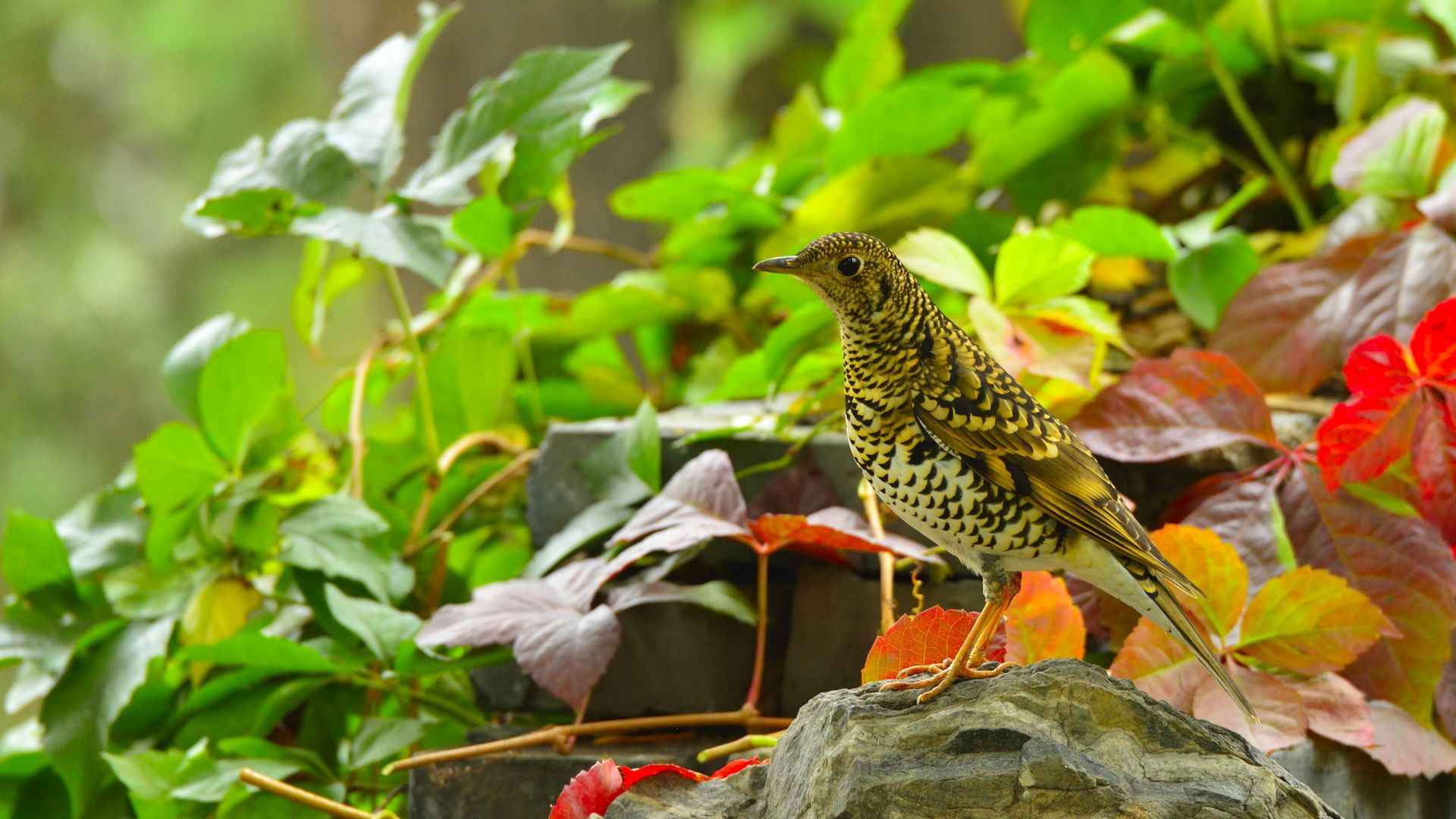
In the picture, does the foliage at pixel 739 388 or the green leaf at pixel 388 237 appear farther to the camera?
the green leaf at pixel 388 237

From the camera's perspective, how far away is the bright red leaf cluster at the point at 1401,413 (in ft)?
3.21

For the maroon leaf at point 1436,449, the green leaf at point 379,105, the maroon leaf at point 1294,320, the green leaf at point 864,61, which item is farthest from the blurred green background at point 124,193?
the maroon leaf at point 1436,449

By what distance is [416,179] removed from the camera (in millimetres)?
1303

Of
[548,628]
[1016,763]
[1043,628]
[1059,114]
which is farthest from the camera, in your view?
[1059,114]

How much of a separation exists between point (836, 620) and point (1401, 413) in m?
0.50

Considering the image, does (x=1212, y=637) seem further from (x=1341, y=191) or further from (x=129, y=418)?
(x=129, y=418)

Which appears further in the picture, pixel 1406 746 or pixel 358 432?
pixel 358 432

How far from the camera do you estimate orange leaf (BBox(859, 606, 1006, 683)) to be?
0.86m

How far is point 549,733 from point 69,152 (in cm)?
555

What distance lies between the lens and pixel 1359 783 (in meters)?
1.01

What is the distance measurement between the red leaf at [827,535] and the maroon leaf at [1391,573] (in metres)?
0.33

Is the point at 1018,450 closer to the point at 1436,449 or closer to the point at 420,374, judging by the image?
the point at 1436,449

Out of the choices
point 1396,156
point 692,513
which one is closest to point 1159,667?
point 692,513

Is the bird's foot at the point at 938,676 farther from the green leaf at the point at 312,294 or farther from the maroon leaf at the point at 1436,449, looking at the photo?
the green leaf at the point at 312,294
